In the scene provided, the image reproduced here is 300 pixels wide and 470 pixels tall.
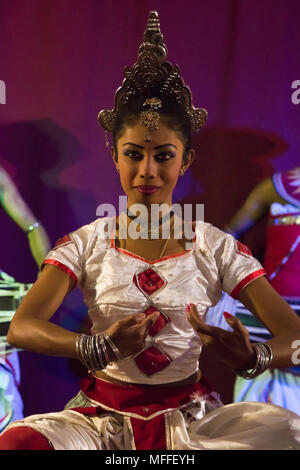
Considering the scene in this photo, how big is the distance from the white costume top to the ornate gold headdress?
1.40 ft

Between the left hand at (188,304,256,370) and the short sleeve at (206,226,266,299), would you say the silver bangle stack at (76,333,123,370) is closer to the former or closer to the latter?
the left hand at (188,304,256,370)

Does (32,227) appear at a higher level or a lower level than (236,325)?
higher

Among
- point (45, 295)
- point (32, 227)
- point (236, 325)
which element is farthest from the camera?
point (32, 227)

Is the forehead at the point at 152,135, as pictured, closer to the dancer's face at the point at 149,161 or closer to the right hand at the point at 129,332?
the dancer's face at the point at 149,161

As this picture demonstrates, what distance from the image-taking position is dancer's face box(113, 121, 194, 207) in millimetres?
1840

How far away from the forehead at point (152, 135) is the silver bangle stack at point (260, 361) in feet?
2.37

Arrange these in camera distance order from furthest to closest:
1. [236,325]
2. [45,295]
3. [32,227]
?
[32,227]
[45,295]
[236,325]

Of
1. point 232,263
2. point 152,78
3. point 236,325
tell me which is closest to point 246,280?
point 232,263

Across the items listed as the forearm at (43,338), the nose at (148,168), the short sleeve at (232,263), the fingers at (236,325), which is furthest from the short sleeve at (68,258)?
the fingers at (236,325)

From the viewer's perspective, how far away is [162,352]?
1.73m

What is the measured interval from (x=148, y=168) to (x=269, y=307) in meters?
0.58

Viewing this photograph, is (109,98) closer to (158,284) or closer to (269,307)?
(158,284)

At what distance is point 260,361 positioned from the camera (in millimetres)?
1520

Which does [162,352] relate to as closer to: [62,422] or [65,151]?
[62,422]
